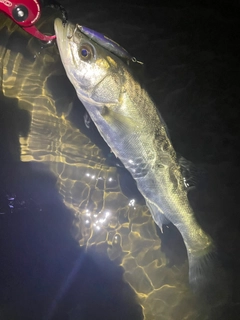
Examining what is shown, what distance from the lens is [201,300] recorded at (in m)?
2.43

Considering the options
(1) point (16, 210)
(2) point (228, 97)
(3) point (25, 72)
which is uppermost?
(2) point (228, 97)

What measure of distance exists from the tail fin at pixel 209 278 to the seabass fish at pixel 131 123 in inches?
2.6

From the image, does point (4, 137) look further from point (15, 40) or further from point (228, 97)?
point (228, 97)

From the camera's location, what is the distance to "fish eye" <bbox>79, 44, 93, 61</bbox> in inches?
63.6

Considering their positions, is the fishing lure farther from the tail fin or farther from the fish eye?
the tail fin

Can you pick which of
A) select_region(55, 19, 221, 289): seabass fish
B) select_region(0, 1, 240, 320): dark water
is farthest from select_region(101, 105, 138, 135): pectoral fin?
select_region(0, 1, 240, 320): dark water

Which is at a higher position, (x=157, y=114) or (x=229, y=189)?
(x=157, y=114)

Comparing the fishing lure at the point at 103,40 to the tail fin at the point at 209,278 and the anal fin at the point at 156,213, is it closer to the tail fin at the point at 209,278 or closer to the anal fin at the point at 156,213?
the anal fin at the point at 156,213

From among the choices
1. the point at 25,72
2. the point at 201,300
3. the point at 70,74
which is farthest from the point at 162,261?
the point at 25,72

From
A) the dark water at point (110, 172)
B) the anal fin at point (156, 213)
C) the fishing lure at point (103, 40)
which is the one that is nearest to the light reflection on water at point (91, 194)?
the dark water at point (110, 172)

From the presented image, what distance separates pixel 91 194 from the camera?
2.45m

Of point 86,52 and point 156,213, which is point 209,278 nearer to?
point 156,213

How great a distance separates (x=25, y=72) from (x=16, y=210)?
1.01 metres

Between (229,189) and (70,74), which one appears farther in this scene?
(229,189)
